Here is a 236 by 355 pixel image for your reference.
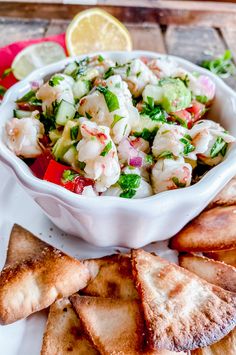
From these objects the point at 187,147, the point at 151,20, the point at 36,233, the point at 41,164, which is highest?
the point at 187,147

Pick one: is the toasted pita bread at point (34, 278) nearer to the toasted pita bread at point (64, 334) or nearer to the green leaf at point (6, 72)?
the toasted pita bread at point (64, 334)

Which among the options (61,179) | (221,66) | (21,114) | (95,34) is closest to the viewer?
(61,179)

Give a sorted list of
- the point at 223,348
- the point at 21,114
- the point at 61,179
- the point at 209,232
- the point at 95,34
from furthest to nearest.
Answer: the point at 95,34 → the point at 21,114 → the point at 209,232 → the point at 61,179 → the point at 223,348

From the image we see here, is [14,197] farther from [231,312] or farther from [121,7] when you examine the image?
[121,7]

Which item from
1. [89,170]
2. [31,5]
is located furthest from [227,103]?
[31,5]

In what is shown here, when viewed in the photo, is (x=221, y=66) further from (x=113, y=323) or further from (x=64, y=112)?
(x=113, y=323)

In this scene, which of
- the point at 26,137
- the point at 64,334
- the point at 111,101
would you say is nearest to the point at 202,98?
the point at 111,101
